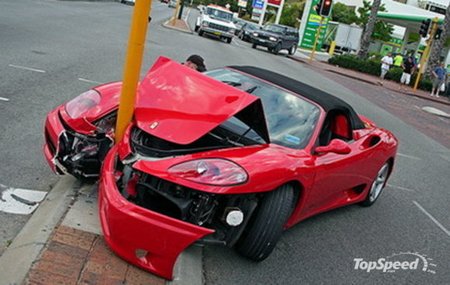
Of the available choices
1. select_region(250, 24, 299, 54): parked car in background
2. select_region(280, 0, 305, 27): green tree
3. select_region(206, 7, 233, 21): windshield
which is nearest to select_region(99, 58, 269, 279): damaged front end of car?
select_region(250, 24, 299, 54): parked car in background

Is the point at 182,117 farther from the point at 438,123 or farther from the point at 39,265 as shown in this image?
the point at 438,123

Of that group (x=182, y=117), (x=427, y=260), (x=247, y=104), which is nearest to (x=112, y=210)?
(x=182, y=117)

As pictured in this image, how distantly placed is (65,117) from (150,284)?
1.91m

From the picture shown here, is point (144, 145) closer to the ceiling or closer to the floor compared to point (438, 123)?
closer to the ceiling

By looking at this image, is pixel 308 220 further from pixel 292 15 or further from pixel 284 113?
pixel 292 15

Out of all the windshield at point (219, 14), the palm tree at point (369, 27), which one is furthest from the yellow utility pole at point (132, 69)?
the palm tree at point (369, 27)

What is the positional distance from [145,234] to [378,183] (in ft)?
12.6

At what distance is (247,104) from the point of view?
3.95 m

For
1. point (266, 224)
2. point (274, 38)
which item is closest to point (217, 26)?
point (274, 38)

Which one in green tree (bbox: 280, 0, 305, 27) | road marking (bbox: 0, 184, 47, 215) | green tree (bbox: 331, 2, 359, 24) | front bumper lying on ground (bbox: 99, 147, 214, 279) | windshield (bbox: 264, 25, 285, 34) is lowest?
road marking (bbox: 0, 184, 47, 215)

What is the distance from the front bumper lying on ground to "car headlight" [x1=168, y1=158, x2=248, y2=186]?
32 centimetres

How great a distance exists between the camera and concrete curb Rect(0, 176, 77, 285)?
10.3ft

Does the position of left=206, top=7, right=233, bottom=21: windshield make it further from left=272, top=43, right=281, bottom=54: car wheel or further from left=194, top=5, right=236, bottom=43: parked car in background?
left=272, top=43, right=281, bottom=54: car wheel

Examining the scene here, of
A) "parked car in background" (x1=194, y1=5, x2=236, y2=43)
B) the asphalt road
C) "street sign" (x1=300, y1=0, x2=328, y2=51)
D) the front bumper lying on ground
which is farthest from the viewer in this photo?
"street sign" (x1=300, y1=0, x2=328, y2=51)
